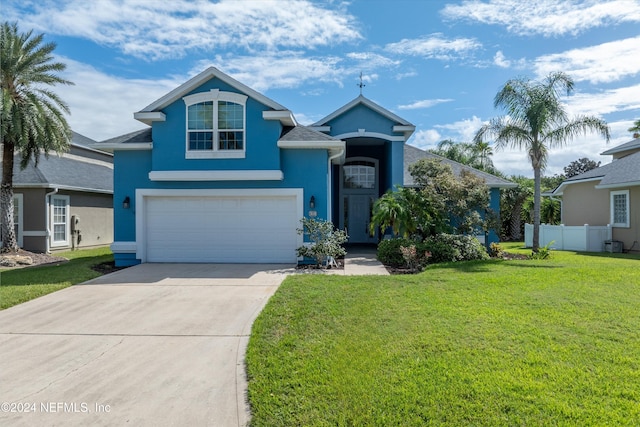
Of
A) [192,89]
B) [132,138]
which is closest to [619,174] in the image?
[192,89]

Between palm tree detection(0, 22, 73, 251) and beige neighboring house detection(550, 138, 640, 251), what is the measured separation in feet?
79.6

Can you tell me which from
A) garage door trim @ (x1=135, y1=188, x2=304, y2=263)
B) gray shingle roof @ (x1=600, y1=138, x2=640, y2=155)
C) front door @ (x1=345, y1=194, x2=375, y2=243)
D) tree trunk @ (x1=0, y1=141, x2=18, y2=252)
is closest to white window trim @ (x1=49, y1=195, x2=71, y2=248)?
tree trunk @ (x1=0, y1=141, x2=18, y2=252)

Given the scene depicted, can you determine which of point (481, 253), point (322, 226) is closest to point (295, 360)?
point (322, 226)

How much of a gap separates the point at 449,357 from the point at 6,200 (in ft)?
55.0

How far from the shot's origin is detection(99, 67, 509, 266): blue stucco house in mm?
12164

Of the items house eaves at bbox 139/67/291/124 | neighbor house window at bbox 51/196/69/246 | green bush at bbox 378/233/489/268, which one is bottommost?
green bush at bbox 378/233/489/268

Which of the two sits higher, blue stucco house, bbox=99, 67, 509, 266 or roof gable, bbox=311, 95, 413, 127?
roof gable, bbox=311, 95, 413, 127

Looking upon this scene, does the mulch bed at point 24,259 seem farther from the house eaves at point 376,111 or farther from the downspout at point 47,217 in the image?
the house eaves at point 376,111

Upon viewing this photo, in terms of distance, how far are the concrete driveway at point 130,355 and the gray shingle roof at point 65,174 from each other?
10103 mm

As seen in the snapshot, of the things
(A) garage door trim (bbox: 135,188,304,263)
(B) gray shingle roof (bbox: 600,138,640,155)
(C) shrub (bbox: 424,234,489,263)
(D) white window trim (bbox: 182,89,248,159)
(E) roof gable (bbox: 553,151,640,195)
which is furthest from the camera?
(B) gray shingle roof (bbox: 600,138,640,155)

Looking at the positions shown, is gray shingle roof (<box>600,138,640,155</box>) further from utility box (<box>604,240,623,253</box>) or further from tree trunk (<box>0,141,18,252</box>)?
tree trunk (<box>0,141,18,252</box>)

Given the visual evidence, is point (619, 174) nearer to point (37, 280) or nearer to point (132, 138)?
point (132, 138)

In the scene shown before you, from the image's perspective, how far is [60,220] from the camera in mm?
17438

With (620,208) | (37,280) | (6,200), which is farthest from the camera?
(620,208)
